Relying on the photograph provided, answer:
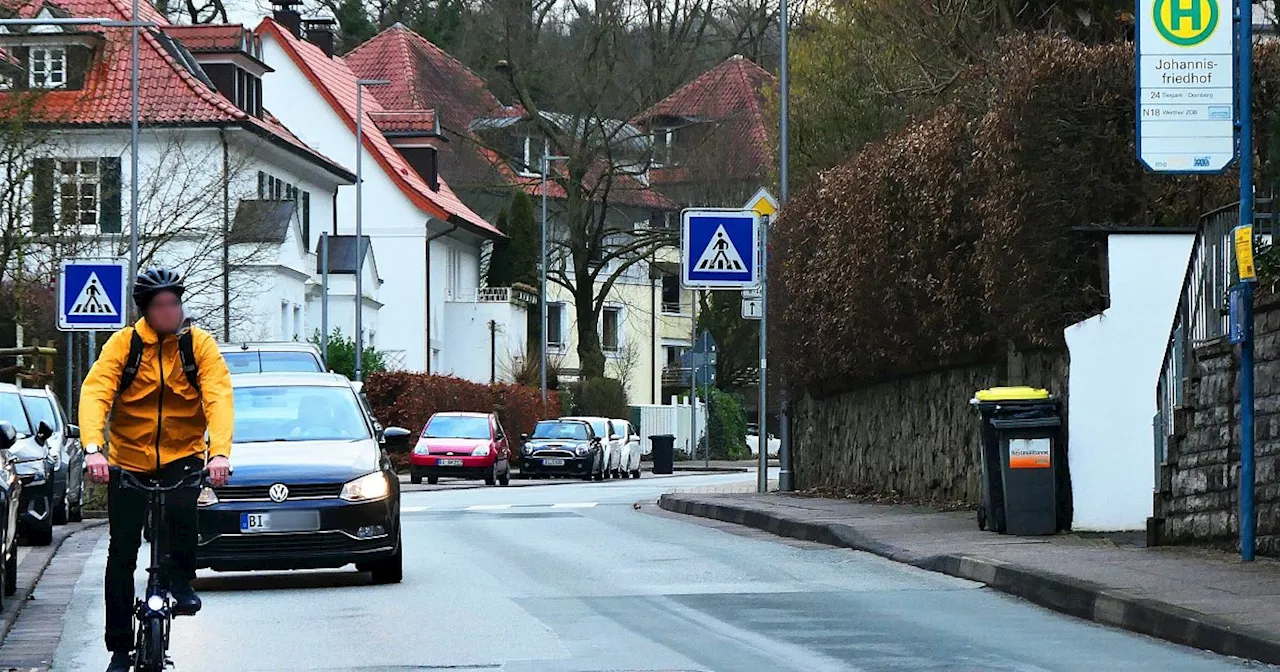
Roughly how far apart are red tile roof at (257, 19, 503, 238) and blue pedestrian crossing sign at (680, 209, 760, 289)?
38.5 m

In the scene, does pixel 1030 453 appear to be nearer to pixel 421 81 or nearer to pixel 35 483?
pixel 35 483

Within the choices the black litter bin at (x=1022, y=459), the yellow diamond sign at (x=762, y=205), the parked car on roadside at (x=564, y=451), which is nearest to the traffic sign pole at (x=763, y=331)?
the yellow diamond sign at (x=762, y=205)

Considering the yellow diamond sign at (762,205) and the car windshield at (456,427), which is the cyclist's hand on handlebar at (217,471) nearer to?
the yellow diamond sign at (762,205)

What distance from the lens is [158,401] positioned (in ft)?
31.0

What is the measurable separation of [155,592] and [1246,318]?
787cm

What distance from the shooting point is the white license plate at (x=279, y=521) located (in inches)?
586

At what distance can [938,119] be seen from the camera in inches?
909

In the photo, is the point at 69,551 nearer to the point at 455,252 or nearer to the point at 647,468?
the point at 647,468

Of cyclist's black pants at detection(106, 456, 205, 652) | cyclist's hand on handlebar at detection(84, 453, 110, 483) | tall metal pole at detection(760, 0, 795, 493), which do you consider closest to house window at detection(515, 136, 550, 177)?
tall metal pole at detection(760, 0, 795, 493)

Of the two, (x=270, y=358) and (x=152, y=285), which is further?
(x=270, y=358)

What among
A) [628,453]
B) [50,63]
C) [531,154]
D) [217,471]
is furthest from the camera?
[531,154]

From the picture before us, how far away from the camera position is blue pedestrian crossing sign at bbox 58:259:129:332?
25.0m

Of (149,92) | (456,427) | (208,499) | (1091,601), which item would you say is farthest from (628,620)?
(149,92)

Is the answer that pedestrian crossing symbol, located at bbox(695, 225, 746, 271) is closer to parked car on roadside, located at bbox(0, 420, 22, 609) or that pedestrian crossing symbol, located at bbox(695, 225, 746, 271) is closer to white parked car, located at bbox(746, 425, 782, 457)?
parked car on roadside, located at bbox(0, 420, 22, 609)
